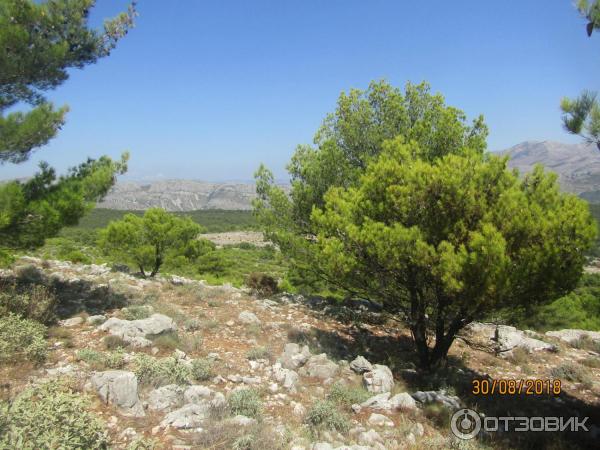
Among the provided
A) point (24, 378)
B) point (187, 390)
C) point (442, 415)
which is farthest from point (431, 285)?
point (24, 378)

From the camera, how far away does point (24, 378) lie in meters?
5.23

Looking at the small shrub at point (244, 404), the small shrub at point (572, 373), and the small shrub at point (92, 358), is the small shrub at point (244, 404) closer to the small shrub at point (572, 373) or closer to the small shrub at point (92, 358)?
the small shrub at point (92, 358)

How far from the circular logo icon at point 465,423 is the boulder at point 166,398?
13.6 feet

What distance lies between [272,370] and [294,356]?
746 millimetres

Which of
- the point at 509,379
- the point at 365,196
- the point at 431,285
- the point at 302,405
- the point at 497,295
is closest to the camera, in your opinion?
the point at 302,405

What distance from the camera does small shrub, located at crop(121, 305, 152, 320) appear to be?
845cm

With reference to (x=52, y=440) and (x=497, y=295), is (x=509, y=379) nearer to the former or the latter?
(x=497, y=295)

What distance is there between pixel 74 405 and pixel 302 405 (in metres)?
3.21

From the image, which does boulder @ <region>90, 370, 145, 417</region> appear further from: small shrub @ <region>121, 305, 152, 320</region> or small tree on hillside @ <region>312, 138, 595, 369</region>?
small tree on hillside @ <region>312, 138, 595, 369</region>

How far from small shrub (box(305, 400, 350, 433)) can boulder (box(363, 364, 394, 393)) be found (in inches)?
61.2

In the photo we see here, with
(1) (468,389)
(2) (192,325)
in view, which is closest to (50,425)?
(2) (192,325)

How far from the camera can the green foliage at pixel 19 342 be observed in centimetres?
564
